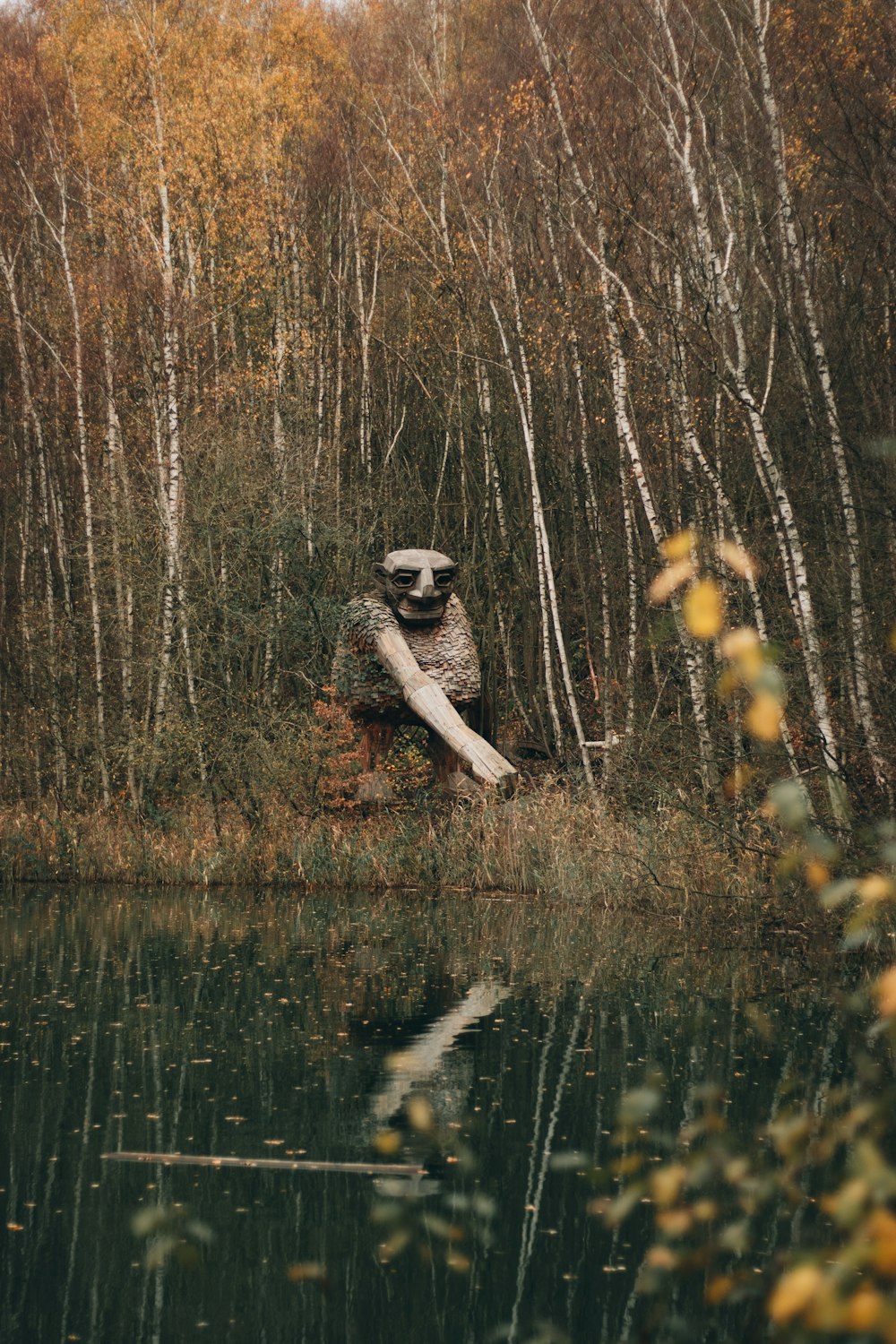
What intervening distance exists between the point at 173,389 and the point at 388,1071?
31.5ft

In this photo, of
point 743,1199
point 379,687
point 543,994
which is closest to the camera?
point 743,1199

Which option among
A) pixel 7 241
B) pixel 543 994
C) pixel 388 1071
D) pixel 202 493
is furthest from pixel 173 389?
pixel 388 1071

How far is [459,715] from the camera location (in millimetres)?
13500

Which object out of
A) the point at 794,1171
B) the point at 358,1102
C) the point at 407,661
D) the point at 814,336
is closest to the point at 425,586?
the point at 407,661

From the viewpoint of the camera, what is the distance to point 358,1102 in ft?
19.5

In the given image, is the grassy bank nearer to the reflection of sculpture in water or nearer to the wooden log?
the wooden log

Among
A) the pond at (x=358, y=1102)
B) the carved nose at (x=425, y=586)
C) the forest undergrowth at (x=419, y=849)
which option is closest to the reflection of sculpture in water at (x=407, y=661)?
the carved nose at (x=425, y=586)

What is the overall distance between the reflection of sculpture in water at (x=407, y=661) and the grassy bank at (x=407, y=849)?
537mm

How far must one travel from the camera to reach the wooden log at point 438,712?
12609 millimetres

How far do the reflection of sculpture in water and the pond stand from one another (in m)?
2.45

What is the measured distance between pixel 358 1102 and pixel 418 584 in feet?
25.6

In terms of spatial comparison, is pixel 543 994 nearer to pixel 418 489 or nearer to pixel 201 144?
pixel 418 489

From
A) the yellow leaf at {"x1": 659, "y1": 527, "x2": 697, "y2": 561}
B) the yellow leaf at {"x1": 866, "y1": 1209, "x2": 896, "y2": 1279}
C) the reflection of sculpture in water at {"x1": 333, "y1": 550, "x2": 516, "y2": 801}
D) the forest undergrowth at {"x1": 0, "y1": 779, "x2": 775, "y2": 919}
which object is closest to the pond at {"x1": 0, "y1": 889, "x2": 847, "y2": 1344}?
the forest undergrowth at {"x1": 0, "y1": 779, "x2": 775, "y2": 919}

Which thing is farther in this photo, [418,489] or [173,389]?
[418,489]
